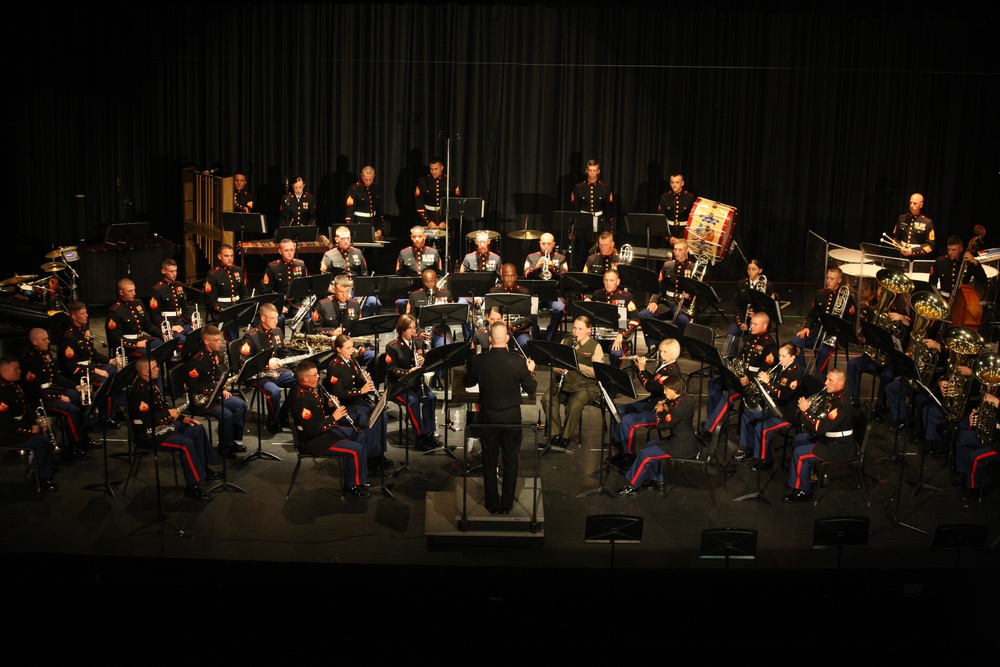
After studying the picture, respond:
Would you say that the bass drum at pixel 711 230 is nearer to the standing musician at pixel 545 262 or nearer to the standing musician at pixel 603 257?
the standing musician at pixel 603 257

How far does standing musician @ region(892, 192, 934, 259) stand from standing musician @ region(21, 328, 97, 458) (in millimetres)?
10932

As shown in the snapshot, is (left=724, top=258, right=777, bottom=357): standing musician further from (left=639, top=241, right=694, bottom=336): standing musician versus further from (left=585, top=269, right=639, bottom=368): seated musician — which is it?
(left=585, top=269, right=639, bottom=368): seated musician

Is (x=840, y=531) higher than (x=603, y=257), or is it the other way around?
(x=603, y=257)

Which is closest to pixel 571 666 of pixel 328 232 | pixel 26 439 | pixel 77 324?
pixel 26 439

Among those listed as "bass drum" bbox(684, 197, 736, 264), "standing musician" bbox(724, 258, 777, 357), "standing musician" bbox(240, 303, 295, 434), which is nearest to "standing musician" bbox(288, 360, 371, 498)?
"standing musician" bbox(240, 303, 295, 434)

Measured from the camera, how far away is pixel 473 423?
870 cm

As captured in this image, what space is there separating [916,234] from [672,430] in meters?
7.20

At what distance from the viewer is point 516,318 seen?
479 inches

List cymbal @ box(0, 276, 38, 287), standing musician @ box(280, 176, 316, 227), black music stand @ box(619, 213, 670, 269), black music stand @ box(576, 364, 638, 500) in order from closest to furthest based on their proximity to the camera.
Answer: black music stand @ box(576, 364, 638, 500) → cymbal @ box(0, 276, 38, 287) → black music stand @ box(619, 213, 670, 269) → standing musician @ box(280, 176, 316, 227)

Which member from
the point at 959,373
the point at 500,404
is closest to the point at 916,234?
the point at 959,373

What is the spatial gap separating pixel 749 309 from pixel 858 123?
271 inches

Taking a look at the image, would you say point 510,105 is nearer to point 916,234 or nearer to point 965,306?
point 916,234

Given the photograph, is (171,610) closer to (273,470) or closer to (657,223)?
(273,470)

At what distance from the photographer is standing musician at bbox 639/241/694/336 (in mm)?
12789
